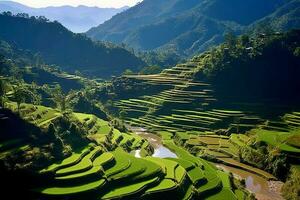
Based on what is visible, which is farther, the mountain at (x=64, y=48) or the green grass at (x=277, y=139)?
the mountain at (x=64, y=48)

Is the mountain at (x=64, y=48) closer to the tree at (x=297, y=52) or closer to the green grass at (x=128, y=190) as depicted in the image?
the tree at (x=297, y=52)

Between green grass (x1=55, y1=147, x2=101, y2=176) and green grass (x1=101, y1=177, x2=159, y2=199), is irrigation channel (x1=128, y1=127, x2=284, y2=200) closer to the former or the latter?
green grass (x1=55, y1=147, x2=101, y2=176)

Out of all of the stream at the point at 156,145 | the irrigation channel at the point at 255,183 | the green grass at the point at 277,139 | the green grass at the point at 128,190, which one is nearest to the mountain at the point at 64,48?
the stream at the point at 156,145

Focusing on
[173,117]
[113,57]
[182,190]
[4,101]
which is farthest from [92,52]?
[182,190]

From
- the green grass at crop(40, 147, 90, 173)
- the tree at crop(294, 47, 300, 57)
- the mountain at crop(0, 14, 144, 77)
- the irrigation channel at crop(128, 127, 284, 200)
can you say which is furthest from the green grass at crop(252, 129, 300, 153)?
the mountain at crop(0, 14, 144, 77)

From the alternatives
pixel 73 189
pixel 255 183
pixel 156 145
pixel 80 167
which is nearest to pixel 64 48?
pixel 156 145

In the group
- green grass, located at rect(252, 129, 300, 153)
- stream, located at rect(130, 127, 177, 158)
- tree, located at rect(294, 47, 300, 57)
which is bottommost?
stream, located at rect(130, 127, 177, 158)

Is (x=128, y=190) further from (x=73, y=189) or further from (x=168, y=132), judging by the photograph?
(x=168, y=132)

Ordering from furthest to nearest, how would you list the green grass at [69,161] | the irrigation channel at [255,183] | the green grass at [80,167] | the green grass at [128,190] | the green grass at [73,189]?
the irrigation channel at [255,183], the green grass at [69,161], the green grass at [80,167], the green grass at [128,190], the green grass at [73,189]

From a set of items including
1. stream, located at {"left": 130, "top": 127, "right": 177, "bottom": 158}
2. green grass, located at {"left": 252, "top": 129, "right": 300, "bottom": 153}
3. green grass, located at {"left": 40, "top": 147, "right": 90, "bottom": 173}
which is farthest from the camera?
stream, located at {"left": 130, "top": 127, "right": 177, "bottom": 158}
